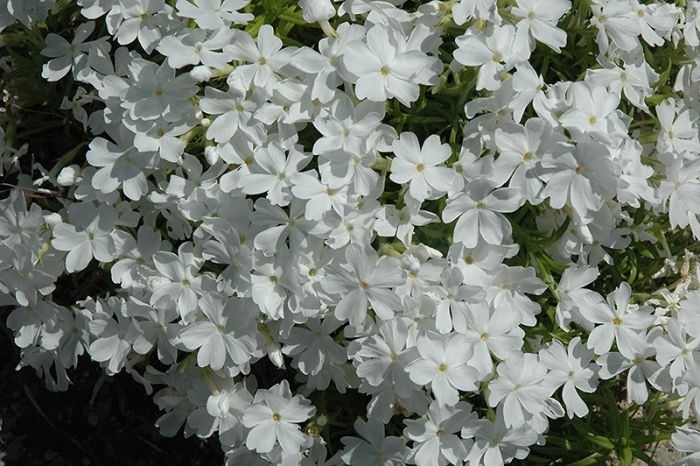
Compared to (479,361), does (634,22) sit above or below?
above

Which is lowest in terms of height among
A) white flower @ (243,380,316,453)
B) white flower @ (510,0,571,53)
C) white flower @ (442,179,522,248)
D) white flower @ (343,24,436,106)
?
white flower @ (243,380,316,453)

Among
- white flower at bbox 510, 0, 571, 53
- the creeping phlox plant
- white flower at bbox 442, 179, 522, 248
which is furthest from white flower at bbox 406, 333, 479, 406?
white flower at bbox 510, 0, 571, 53

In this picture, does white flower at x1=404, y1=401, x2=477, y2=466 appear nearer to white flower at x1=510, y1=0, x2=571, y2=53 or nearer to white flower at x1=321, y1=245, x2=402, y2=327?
white flower at x1=321, y1=245, x2=402, y2=327

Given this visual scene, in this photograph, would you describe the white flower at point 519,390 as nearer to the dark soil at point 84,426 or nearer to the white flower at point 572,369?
the white flower at point 572,369

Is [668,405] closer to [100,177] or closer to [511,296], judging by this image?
[511,296]

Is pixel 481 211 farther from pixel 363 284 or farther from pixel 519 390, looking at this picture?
pixel 519 390

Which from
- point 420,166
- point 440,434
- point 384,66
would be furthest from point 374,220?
point 440,434

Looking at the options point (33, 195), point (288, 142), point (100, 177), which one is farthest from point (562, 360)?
point (33, 195)
